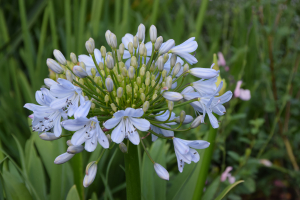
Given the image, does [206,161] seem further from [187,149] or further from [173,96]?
[173,96]

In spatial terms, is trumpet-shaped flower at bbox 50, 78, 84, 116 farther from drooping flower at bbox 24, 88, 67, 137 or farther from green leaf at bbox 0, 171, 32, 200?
green leaf at bbox 0, 171, 32, 200

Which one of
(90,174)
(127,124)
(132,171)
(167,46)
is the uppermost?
(167,46)

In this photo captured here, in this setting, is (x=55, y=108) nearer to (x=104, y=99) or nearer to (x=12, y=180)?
(x=104, y=99)

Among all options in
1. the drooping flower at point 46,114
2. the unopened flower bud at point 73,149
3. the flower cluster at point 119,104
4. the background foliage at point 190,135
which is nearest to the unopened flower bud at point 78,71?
the flower cluster at point 119,104

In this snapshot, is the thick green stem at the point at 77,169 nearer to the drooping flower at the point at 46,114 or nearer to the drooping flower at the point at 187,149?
the drooping flower at the point at 46,114

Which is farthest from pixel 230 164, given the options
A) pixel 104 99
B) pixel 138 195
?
pixel 104 99

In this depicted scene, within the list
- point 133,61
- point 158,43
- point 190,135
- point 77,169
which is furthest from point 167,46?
point 190,135
